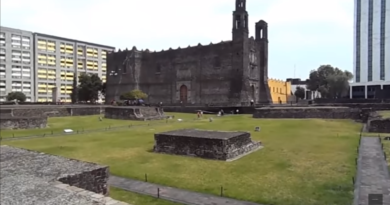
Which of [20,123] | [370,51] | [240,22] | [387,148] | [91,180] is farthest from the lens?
[370,51]

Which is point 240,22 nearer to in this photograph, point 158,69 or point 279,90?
point 158,69

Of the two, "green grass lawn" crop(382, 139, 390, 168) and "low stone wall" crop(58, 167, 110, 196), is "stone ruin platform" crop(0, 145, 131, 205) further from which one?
"green grass lawn" crop(382, 139, 390, 168)

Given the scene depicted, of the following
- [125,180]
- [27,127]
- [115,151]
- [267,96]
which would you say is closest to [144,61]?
[267,96]

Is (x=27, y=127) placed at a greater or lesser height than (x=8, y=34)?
lesser

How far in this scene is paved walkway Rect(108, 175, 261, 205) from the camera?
9047 millimetres

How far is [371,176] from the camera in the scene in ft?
36.1

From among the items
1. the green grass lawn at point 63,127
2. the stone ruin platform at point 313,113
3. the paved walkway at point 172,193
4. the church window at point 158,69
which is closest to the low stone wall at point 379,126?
the stone ruin platform at point 313,113

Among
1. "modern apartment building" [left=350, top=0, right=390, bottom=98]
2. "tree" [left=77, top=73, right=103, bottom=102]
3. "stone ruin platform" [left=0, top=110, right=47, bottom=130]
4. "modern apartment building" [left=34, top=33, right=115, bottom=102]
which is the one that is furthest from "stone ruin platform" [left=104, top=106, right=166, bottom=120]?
"modern apartment building" [left=34, top=33, right=115, bottom=102]

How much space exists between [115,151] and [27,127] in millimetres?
15828

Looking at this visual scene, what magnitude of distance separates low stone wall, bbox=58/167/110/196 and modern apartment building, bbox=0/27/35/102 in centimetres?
8592

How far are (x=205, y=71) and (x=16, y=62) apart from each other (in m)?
58.1

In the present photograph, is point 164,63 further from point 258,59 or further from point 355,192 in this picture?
point 355,192

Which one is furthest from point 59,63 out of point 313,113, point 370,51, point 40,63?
point 370,51

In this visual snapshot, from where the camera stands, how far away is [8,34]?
280ft
